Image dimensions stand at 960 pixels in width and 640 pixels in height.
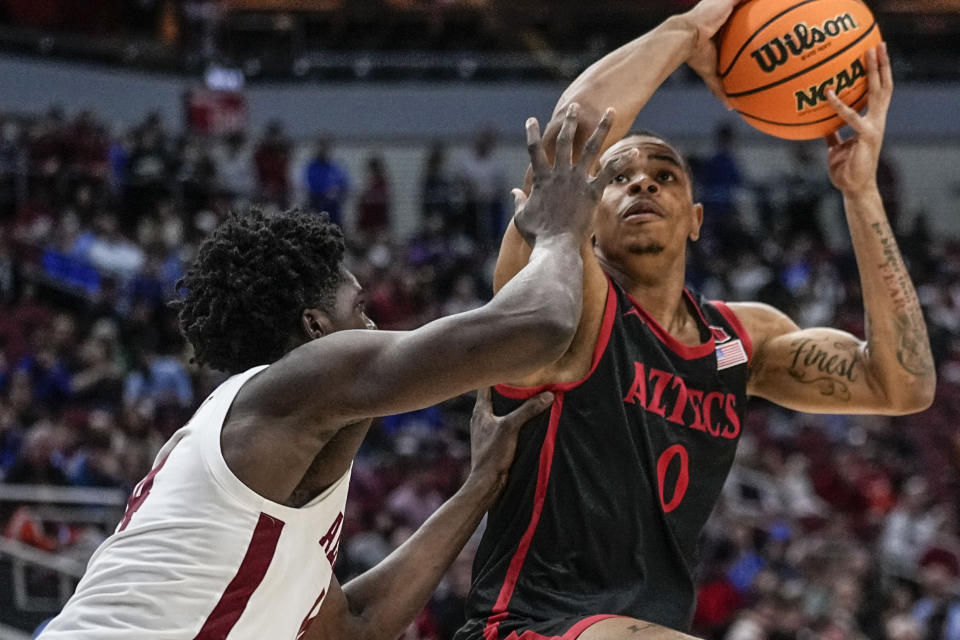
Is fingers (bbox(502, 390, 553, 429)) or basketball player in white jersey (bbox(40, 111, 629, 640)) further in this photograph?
fingers (bbox(502, 390, 553, 429))

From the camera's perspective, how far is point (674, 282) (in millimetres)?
4141

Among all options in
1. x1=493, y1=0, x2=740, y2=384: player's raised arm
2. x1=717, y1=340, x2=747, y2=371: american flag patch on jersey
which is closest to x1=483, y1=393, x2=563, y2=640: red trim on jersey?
x1=493, y1=0, x2=740, y2=384: player's raised arm

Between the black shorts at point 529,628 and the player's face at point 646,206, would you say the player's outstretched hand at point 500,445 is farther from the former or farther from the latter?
the player's face at point 646,206

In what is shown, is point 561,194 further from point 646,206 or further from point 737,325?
point 737,325

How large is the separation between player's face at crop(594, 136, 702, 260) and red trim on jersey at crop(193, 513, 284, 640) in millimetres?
1530

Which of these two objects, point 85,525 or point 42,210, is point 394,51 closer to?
point 42,210

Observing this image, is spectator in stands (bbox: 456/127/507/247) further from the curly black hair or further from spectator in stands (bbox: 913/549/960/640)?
the curly black hair

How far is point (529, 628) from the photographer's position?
11.6 feet

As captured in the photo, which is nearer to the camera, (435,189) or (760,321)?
(760,321)

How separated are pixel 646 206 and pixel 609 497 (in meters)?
0.92

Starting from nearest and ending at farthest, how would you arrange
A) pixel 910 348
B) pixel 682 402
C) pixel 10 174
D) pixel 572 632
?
pixel 572 632, pixel 682 402, pixel 910 348, pixel 10 174

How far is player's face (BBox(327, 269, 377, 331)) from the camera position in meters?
3.25

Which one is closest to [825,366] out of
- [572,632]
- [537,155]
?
[572,632]

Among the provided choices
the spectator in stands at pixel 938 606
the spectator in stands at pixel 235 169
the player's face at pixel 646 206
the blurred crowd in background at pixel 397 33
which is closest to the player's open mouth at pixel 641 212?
the player's face at pixel 646 206
